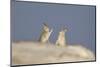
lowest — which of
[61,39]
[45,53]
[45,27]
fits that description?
[45,53]

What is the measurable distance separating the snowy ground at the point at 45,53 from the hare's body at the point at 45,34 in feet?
0.17

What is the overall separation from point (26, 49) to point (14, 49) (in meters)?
0.12

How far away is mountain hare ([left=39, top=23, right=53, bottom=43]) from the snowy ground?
0.05 metres

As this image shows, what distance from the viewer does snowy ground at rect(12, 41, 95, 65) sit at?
2400 millimetres

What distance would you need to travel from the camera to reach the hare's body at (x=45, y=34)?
250cm

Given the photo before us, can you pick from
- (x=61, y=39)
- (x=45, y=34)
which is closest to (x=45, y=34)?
(x=45, y=34)

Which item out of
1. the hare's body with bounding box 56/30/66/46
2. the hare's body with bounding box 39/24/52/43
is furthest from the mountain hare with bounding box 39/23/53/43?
the hare's body with bounding box 56/30/66/46

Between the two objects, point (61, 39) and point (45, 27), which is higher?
point (45, 27)

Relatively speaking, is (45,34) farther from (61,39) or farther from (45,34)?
(61,39)

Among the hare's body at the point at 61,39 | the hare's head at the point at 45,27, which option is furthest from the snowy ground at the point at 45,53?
the hare's head at the point at 45,27

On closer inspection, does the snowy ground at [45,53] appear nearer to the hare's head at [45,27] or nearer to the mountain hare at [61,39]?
the mountain hare at [61,39]

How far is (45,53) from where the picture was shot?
252 centimetres

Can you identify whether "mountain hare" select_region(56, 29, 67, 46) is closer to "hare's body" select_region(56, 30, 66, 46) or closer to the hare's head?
"hare's body" select_region(56, 30, 66, 46)

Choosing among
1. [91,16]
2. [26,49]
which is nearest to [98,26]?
[91,16]
